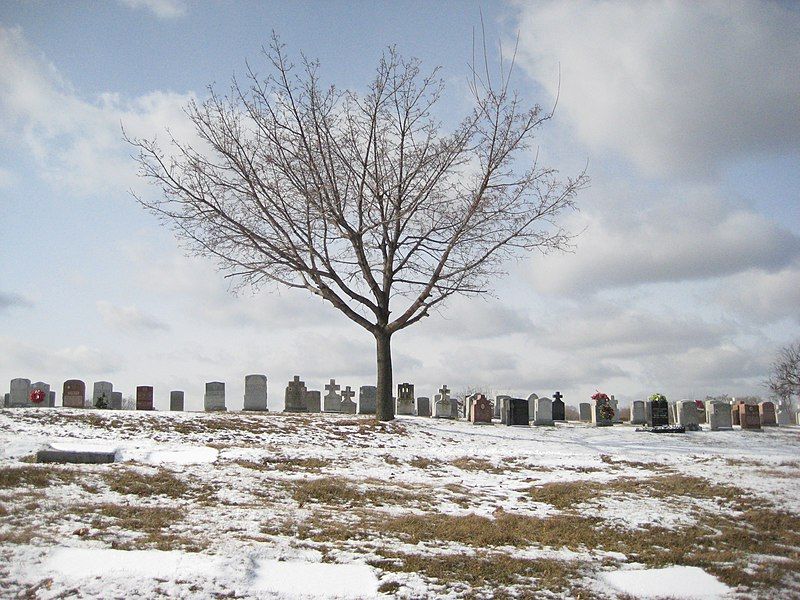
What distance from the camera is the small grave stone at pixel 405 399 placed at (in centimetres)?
2545

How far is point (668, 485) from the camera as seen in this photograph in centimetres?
1258

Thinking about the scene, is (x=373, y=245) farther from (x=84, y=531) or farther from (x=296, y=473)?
(x=84, y=531)

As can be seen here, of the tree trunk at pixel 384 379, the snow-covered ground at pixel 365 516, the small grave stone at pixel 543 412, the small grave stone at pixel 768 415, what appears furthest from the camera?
the small grave stone at pixel 768 415

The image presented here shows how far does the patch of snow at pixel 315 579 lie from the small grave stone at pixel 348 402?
764 inches

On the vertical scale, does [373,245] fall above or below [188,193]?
below

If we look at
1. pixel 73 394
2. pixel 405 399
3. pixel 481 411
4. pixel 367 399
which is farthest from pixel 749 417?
pixel 73 394

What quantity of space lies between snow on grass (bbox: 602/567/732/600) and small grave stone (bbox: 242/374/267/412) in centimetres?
1719

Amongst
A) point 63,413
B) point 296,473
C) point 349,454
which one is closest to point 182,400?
point 63,413

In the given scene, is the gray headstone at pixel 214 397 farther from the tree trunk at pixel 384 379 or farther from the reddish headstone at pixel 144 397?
the tree trunk at pixel 384 379

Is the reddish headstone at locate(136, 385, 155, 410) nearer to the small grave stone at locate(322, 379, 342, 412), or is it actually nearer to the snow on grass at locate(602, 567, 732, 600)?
the small grave stone at locate(322, 379, 342, 412)

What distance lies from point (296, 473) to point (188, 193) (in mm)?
11784

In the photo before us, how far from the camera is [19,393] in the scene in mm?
22969

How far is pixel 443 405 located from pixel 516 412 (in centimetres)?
356

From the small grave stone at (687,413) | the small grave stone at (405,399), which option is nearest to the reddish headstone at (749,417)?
the small grave stone at (687,413)
